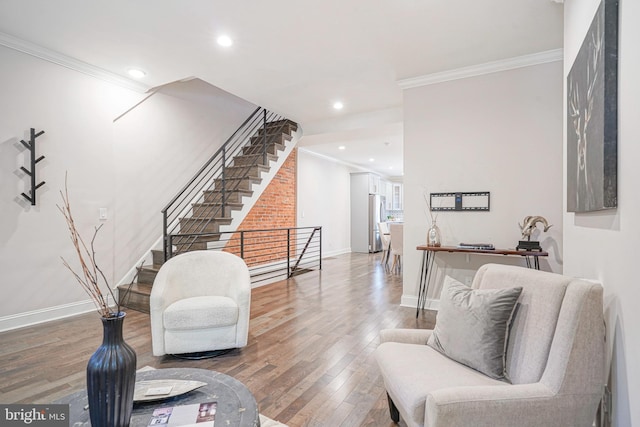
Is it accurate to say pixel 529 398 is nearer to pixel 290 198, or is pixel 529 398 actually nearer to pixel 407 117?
pixel 407 117

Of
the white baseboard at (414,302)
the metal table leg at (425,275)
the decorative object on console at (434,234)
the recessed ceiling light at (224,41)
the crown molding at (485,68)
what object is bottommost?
the white baseboard at (414,302)

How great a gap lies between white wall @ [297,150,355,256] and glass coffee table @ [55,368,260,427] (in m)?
6.01

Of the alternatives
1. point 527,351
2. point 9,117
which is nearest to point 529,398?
point 527,351

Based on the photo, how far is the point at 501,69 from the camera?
11.6 ft

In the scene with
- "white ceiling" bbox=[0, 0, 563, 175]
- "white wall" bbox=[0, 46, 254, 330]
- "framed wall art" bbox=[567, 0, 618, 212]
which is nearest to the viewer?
"framed wall art" bbox=[567, 0, 618, 212]

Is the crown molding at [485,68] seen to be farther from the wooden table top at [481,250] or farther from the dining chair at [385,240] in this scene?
the dining chair at [385,240]

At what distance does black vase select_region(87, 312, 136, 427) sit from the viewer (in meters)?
1.03

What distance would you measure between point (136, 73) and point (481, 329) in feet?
14.1

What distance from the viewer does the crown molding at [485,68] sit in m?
3.31

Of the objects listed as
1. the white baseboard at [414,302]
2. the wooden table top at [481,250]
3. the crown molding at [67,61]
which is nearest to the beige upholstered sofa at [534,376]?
the wooden table top at [481,250]

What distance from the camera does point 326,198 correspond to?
28.0 feet

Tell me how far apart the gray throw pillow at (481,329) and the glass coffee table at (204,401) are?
0.96 metres

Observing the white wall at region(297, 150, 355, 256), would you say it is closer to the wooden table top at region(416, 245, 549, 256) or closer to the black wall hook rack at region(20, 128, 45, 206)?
the wooden table top at region(416, 245, 549, 256)

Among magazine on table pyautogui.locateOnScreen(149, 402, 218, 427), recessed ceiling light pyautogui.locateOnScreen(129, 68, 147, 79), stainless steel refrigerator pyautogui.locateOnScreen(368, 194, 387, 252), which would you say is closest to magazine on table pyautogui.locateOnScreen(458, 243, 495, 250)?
magazine on table pyautogui.locateOnScreen(149, 402, 218, 427)
